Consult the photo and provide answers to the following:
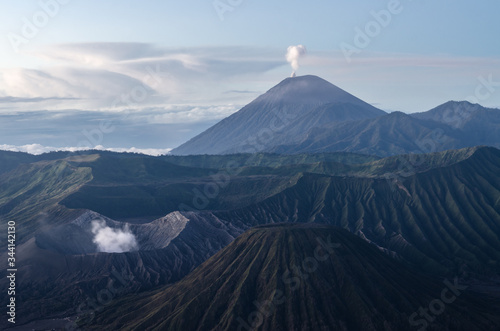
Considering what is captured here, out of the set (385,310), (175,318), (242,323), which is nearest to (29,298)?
(175,318)

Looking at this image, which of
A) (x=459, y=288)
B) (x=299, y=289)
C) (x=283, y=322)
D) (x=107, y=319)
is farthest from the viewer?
(x=459, y=288)

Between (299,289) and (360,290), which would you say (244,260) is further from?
(360,290)

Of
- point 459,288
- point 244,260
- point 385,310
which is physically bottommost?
point 459,288

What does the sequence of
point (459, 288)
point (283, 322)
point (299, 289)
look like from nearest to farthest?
point (283, 322)
point (299, 289)
point (459, 288)

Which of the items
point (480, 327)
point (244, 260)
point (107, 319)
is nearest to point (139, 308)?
point (107, 319)

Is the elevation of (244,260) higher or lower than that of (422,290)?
higher

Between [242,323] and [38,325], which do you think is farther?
[38,325]
